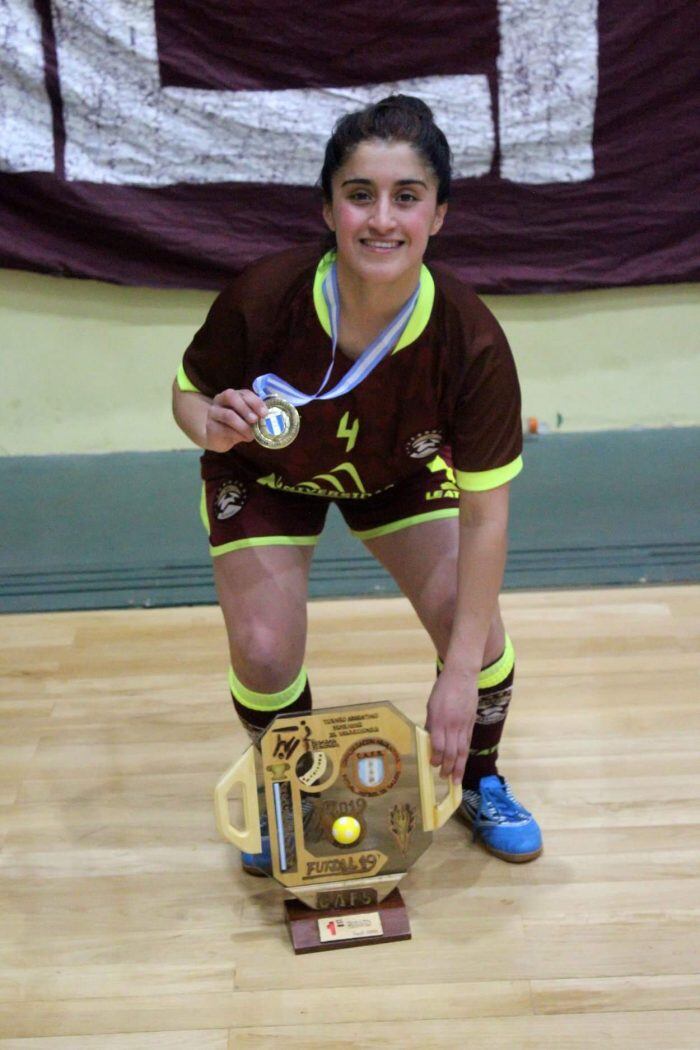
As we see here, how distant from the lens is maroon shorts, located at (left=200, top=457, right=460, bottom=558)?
1.77 meters

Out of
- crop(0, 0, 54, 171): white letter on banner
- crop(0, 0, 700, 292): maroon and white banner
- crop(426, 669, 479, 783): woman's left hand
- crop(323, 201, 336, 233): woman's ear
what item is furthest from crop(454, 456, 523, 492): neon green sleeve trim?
crop(0, 0, 54, 171): white letter on banner

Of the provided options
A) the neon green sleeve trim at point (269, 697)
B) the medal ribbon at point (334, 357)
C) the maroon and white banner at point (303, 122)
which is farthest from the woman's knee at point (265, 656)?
the maroon and white banner at point (303, 122)

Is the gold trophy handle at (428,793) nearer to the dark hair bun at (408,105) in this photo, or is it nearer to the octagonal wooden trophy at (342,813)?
the octagonal wooden trophy at (342,813)

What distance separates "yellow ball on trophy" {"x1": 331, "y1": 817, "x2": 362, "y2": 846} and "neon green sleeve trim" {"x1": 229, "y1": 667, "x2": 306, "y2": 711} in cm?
20

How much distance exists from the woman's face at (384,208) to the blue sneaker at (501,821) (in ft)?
2.72

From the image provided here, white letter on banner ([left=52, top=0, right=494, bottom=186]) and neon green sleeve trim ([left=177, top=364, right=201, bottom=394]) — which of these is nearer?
neon green sleeve trim ([left=177, top=364, right=201, bottom=394])

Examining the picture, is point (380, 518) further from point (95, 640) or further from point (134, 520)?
point (134, 520)

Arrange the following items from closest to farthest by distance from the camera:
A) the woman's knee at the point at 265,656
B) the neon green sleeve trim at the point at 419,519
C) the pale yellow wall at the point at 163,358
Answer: the woman's knee at the point at 265,656 < the neon green sleeve trim at the point at 419,519 < the pale yellow wall at the point at 163,358

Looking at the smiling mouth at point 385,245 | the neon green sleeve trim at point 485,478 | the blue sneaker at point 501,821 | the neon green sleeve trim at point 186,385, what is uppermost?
the smiling mouth at point 385,245

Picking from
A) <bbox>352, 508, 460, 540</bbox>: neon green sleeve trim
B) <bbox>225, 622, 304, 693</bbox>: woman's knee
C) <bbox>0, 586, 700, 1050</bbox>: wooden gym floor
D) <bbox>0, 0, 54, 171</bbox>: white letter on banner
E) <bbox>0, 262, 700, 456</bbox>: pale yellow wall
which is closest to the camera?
<bbox>0, 586, 700, 1050</bbox>: wooden gym floor

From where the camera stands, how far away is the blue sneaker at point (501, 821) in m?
1.77

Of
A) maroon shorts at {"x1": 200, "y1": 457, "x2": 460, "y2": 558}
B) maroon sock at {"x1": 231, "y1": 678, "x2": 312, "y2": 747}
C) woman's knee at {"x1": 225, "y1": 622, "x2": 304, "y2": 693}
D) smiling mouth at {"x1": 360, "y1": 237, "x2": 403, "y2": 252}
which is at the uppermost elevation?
smiling mouth at {"x1": 360, "y1": 237, "x2": 403, "y2": 252}

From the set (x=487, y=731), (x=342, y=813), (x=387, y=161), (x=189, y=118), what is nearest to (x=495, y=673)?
(x=487, y=731)

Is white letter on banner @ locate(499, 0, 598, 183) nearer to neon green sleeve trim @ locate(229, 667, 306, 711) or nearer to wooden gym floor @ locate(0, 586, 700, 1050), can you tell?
wooden gym floor @ locate(0, 586, 700, 1050)
